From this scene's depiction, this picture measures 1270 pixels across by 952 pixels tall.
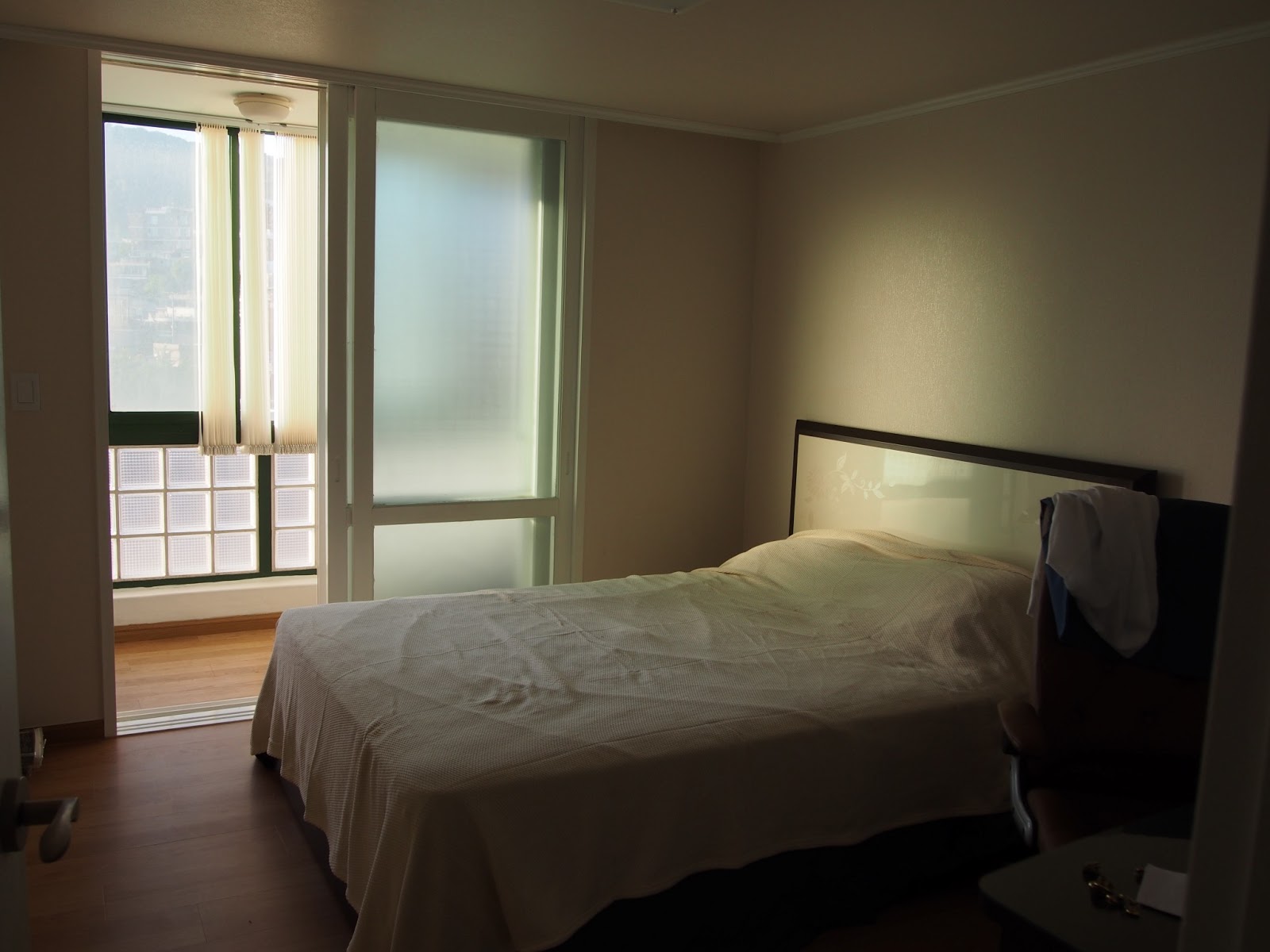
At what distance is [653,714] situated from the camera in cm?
259

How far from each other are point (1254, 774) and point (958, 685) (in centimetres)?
250

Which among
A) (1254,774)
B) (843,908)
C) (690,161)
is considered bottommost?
(843,908)

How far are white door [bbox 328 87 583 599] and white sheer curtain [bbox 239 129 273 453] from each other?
150 cm

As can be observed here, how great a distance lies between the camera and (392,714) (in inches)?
101

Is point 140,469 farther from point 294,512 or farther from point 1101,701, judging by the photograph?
point 1101,701

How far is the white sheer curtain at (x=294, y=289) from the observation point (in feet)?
17.4

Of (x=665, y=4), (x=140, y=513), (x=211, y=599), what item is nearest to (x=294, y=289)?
(x=140, y=513)

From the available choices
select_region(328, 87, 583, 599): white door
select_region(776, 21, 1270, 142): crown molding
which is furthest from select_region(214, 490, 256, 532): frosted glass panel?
select_region(776, 21, 1270, 142): crown molding

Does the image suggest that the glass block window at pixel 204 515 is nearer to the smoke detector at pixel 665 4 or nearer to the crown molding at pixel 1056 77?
the crown molding at pixel 1056 77

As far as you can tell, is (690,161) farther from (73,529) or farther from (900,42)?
(73,529)

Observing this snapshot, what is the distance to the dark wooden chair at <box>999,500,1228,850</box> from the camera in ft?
7.73

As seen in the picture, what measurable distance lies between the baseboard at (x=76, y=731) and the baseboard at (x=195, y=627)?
137cm

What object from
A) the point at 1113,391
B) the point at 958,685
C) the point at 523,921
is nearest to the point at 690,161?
the point at 1113,391

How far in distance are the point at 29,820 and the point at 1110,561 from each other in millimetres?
2171
